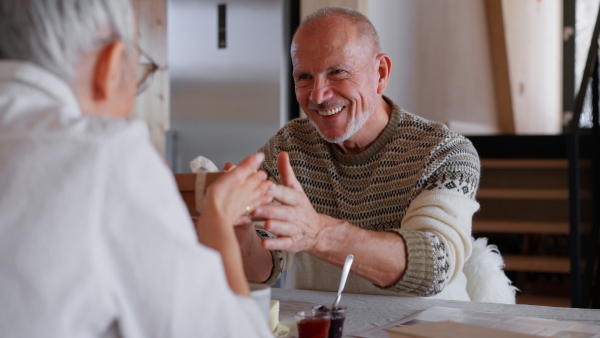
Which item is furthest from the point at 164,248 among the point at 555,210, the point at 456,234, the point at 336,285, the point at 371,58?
the point at 555,210

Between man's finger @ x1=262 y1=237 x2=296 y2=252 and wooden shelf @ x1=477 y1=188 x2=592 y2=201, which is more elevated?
man's finger @ x1=262 y1=237 x2=296 y2=252

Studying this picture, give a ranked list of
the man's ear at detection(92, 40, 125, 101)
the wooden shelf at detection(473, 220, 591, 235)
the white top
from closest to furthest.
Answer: the white top, the man's ear at detection(92, 40, 125, 101), the wooden shelf at detection(473, 220, 591, 235)

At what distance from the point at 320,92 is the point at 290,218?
61 cm

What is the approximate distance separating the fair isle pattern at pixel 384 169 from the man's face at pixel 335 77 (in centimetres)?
10

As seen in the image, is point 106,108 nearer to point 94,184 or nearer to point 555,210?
point 94,184

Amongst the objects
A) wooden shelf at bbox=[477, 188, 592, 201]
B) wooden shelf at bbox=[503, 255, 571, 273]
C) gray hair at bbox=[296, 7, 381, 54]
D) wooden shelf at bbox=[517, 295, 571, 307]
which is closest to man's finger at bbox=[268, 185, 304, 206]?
gray hair at bbox=[296, 7, 381, 54]

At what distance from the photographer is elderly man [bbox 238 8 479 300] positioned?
159cm

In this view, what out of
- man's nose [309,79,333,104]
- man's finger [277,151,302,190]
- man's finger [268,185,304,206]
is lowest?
man's finger [268,185,304,206]

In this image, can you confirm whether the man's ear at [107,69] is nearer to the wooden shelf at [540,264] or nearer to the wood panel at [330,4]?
the wood panel at [330,4]

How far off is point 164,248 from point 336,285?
127 centimetres

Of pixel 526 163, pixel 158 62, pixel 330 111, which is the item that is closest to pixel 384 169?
pixel 330 111

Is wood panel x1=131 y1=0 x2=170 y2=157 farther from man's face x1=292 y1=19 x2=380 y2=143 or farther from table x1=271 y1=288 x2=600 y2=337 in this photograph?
table x1=271 y1=288 x2=600 y2=337

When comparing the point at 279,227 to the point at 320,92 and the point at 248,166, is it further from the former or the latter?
the point at 320,92

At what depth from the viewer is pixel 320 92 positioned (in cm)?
190
